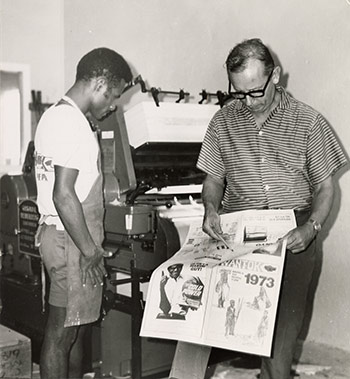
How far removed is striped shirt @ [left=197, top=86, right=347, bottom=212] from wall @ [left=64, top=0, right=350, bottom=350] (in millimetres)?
1451

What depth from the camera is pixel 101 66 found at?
2561 mm

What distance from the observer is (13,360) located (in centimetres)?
296

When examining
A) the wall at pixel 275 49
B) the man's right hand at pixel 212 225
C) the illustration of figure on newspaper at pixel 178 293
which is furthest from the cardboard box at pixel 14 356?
the wall at pixel 275 49

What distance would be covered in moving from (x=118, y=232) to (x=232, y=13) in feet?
6.61

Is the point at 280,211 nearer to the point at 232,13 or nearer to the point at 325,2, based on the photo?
the point at 325,2

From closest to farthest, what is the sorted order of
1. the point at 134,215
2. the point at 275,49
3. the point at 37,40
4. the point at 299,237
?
the point at 299,237 → the point at 134,215 → the point at 275,49 → the point at 37,40

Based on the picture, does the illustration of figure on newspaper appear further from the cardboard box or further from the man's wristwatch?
the cardboard box

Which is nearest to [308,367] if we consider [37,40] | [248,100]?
[248,100]

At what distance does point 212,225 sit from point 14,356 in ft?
4.74

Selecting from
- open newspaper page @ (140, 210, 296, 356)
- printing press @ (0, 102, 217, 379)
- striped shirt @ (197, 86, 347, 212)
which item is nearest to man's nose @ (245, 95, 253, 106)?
striped shirt @ (197, 86, 347, 212)

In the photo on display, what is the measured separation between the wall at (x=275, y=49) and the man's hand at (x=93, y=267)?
1.79 meters

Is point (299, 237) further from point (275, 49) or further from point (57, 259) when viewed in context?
point (275, 49)

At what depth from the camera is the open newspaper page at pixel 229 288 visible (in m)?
2.00

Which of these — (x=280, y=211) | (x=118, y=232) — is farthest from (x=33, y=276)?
(x=280, y=211)
